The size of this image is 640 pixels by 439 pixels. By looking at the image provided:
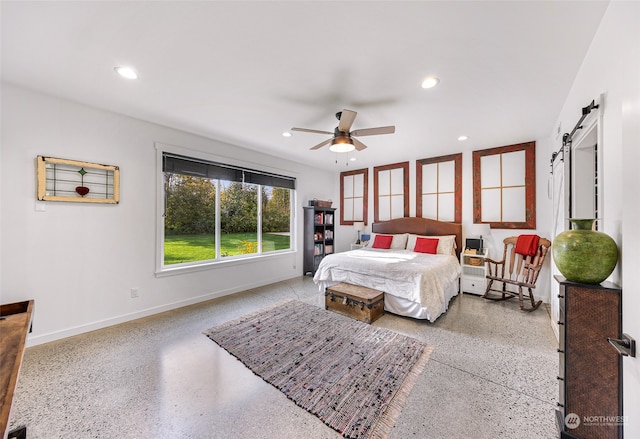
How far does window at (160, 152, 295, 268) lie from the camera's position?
3602 millimetres

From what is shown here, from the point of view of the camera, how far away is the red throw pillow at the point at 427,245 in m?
4.38

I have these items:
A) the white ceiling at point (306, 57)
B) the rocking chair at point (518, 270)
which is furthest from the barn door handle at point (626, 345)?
the rocking chair at point (518, 270)

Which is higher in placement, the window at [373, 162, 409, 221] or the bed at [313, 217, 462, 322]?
the window at [373, 162, 409, 221]

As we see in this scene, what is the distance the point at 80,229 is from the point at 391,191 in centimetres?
522

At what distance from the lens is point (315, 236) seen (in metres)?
5.55

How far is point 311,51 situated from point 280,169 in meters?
3.23

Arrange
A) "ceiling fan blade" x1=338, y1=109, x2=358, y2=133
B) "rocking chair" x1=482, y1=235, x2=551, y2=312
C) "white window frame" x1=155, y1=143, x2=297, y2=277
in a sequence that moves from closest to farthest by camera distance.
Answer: "ceiling fan blade" x1=338, y1=109, x2=358, y2=133
"white window frame" x1=155, y1=143, x2=297, y2=277
"rocking chair" x1=482, y1=235, x2=551, y2=312

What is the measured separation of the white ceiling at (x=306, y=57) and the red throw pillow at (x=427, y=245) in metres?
2.13

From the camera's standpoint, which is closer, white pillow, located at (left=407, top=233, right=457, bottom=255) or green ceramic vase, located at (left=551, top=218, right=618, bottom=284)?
green ceramic vase, located at (left=551, top=218, right=618, bottom=284)

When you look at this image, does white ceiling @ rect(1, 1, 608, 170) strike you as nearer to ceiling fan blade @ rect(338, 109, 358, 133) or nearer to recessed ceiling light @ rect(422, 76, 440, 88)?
recessed ceiling light @ rect(422, 76, 440, 88)

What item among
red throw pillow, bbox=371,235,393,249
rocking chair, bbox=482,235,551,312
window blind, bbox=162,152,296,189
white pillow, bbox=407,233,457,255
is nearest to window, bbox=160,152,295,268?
window blind, bbox=162,152,296,189

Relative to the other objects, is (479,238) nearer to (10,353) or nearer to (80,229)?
(10,353)

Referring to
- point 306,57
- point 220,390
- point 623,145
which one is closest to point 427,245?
point 623,145

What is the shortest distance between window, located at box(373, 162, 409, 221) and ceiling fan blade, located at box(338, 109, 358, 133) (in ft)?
9.95
